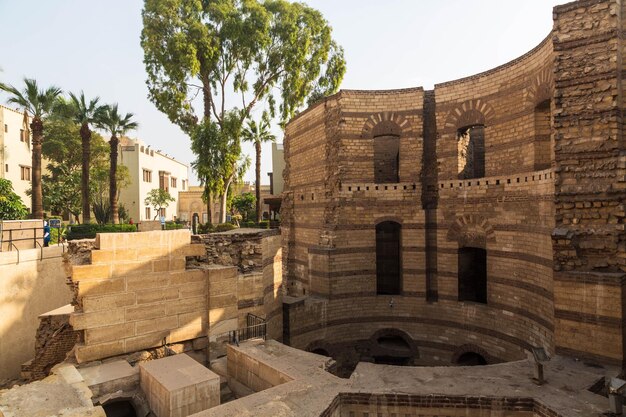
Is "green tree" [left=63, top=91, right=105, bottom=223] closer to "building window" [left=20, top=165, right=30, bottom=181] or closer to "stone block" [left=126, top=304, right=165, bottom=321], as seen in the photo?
"building window" [left=20, top=165, right=30, bottom=181]

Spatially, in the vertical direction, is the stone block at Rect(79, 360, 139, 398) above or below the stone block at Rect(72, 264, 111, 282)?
below

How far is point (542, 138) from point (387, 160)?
6225 millimetres

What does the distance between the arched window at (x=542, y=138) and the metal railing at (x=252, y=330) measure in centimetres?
832

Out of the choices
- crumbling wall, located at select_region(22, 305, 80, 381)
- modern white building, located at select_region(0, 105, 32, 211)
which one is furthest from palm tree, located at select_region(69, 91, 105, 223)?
crumbling wall, located at select_region(22, 305, 80, 381)

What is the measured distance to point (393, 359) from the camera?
12852mm

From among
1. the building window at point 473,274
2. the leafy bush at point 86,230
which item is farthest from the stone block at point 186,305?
the leafy bush at point 86,230

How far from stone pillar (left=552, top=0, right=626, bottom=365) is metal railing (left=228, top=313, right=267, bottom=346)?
687 cm

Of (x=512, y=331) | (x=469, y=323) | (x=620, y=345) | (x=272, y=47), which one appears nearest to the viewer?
(x=620, y=345)

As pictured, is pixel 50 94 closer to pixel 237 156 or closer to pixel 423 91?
pixel 237 156

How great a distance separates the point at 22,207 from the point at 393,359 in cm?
1912

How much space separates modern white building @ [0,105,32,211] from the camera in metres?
29.6

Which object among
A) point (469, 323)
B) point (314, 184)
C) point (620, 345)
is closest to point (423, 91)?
point (314, 184)

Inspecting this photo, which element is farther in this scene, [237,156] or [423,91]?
[237,156]

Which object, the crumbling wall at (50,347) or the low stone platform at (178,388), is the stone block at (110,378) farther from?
the crumbling wall at (50,347)
